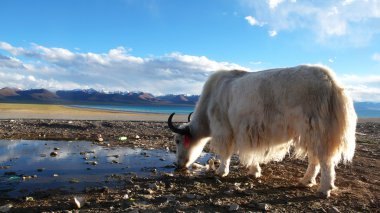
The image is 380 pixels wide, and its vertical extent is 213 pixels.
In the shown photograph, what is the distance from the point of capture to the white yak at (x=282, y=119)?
4.43 metres

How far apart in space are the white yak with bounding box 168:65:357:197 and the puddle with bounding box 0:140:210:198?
923 mm

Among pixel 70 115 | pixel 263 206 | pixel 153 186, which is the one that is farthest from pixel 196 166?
pixel 70 115

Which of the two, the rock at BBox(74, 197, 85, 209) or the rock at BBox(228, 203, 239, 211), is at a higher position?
the rock at BBox(228, 203, 239, 211)

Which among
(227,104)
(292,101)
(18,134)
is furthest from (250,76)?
(18,134)

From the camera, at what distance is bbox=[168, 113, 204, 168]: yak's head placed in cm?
642

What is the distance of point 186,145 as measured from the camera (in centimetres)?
641

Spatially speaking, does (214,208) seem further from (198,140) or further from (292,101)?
(198,140)

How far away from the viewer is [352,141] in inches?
180

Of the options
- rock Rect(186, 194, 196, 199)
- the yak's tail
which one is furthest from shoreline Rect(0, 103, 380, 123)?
the yak's tail

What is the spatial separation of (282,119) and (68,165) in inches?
145

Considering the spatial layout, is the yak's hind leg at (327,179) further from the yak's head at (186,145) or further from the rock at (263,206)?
the yak's head at (186,145)

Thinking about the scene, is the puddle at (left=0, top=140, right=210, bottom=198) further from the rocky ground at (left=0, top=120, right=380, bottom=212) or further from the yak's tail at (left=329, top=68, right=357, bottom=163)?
the yak's tail at (left=329, top=68, right=357, bottom=163)

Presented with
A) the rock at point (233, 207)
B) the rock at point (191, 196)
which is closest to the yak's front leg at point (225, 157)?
the rock at point (191, 196)

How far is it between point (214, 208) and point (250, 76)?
2353mm
